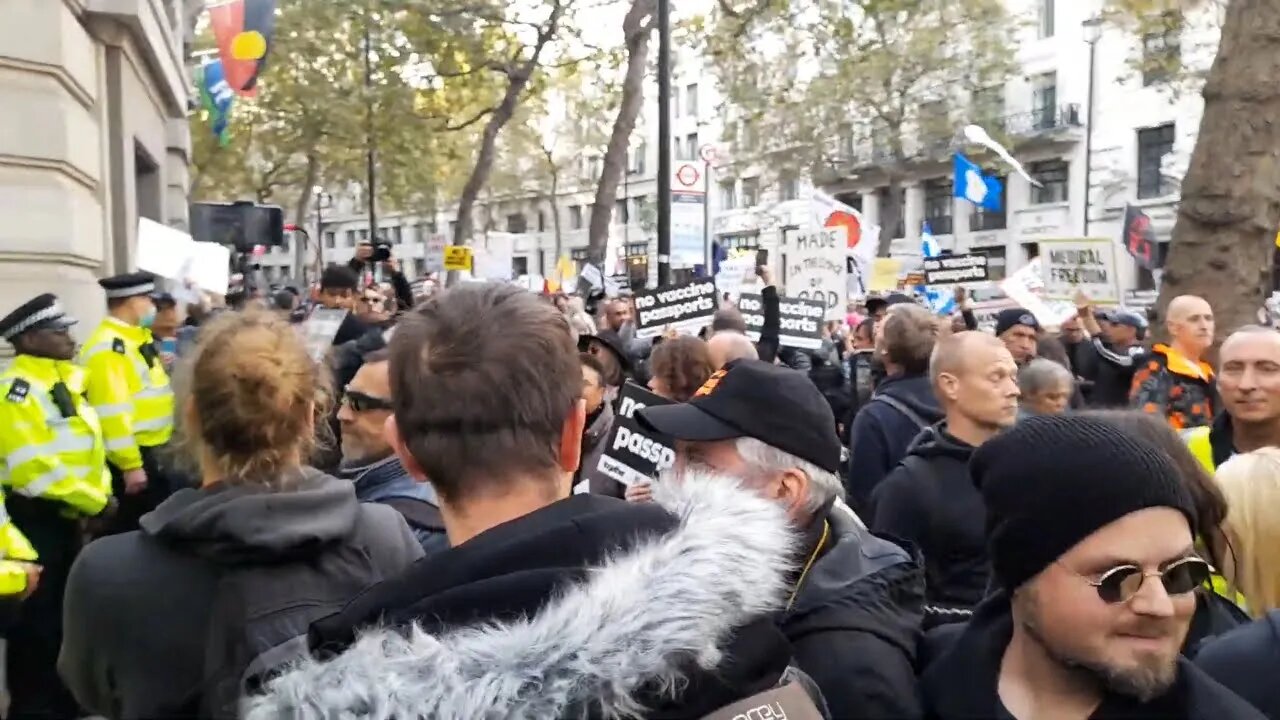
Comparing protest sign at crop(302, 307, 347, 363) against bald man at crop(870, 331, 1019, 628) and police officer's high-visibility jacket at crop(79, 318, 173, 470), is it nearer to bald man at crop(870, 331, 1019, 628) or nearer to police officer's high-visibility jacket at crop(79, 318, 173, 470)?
police officer's high-visibility jacket at crop(79, 318, 173, 470)

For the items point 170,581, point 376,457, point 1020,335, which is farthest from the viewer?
point 1020,335

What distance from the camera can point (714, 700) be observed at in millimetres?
1397

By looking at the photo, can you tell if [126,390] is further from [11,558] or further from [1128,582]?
[1128,582]

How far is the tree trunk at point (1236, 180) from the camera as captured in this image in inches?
283

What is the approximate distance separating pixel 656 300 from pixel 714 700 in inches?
317

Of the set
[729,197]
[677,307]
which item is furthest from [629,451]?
[729,197]

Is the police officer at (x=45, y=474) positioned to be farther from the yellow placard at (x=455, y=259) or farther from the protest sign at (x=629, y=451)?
the yellow placard at (x=455, y=259)

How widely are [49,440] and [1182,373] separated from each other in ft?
18.8

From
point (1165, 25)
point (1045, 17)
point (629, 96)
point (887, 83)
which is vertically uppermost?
point (1045, 17)

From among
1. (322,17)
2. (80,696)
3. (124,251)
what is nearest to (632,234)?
(322,17)

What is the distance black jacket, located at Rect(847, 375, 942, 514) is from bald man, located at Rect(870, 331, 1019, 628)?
110cm

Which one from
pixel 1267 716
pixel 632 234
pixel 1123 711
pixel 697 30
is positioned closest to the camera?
pixel 1123 711

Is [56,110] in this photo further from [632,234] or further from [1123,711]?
[632,234]

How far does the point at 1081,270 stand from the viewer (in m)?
10.0
